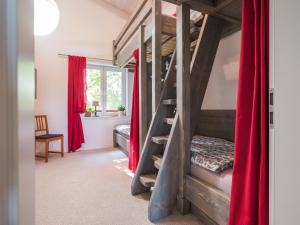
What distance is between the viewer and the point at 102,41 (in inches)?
179

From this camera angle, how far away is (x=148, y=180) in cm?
189

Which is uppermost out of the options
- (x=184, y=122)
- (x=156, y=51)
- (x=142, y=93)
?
(x=156, y=51)

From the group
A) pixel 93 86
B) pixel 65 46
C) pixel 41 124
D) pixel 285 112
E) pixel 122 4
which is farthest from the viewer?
pixel 93 86

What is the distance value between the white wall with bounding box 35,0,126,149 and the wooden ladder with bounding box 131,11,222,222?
2.94m

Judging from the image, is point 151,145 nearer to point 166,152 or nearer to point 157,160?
point 157,160

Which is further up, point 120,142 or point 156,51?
point 156,51

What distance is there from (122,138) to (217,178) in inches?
117

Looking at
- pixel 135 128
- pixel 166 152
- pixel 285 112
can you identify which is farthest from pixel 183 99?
pixel 135 128

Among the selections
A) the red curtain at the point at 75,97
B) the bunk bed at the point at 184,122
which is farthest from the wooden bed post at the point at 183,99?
the red curtain at the point at 75,97

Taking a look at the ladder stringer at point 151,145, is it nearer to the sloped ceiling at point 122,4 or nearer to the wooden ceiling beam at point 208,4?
the wooden ceiling beam at point 208,4

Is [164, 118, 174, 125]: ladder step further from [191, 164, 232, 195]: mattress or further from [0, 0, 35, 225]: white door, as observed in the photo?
[0, 0, 35, 225]: white door

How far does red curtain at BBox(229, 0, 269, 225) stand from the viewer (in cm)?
84

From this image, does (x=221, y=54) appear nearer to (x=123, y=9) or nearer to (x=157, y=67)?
(x=157, y=67)

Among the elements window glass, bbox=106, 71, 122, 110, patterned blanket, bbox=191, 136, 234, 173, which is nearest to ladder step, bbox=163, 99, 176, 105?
patterned blanket, bbox=191, 136, 234, 173
